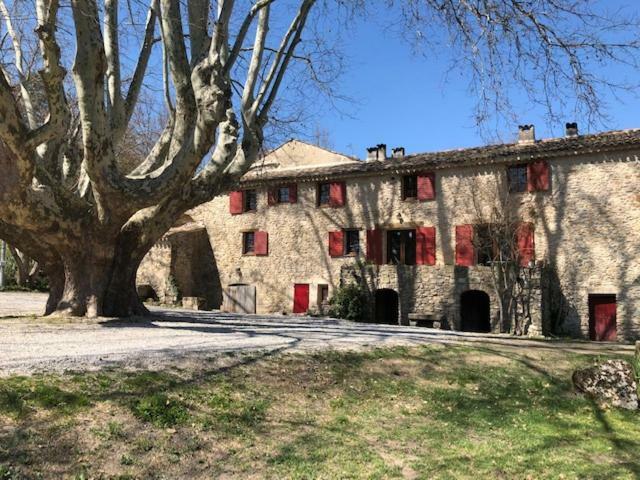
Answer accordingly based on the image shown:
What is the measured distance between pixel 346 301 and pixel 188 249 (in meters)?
9.10

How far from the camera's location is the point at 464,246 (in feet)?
68.0

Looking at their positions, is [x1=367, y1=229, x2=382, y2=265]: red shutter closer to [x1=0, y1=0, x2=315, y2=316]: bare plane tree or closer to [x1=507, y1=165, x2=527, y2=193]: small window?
[x1=507, y1=165, x2=527, y2=193]: small window

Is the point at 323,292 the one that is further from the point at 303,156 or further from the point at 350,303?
the point at 303,156

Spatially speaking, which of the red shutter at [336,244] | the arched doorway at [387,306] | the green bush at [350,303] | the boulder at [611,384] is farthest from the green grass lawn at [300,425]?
the red shutter at [336,244]

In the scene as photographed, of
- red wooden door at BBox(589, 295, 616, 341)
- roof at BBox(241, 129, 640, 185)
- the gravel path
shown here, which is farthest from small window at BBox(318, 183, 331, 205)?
the gravel path

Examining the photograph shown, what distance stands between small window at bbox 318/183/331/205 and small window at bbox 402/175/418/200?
3385 mm

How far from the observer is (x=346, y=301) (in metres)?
20.1

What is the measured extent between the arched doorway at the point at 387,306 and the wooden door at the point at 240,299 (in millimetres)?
6102

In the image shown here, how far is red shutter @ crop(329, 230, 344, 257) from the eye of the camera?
909 inches

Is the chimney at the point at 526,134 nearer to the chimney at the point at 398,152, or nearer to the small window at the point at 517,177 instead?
the small window at the point at 517,177

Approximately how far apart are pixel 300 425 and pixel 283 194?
1974 centimetres

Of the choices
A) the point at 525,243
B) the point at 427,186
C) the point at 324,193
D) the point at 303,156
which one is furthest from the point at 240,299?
the point at 525,243

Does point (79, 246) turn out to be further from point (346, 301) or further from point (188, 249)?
point (188, 249)

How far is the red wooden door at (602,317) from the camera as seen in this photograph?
1836 centimetres
